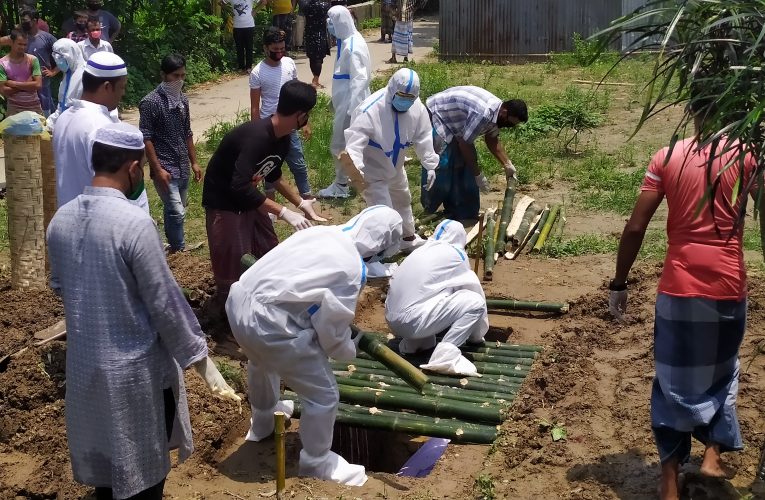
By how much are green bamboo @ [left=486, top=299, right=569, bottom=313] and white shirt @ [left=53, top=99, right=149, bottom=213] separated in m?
3.21

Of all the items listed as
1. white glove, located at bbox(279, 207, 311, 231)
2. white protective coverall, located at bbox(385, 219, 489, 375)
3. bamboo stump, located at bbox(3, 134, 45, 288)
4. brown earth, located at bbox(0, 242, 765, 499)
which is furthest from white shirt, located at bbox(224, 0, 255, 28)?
white glove, located at bbox(279, 207, 311, 231)

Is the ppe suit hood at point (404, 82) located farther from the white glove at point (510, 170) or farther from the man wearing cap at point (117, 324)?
the man wearing cap at point (117, 324)

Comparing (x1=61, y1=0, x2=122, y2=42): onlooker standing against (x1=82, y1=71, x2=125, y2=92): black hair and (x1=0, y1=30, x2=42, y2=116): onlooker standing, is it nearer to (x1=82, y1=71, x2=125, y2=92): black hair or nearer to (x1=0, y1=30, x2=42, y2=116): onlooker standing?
(x1=0, y1=30, x2=42, y2=116): onlooker standing

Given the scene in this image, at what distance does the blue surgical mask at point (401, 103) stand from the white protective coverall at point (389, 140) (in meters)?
0.04

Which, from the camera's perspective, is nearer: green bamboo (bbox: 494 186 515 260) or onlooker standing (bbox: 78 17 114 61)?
Answer: green bamboo (bbox: 494 186 515 260)

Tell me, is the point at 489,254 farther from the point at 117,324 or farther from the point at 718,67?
the point at 117,324

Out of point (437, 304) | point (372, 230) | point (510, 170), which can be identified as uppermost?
point (372, 230)

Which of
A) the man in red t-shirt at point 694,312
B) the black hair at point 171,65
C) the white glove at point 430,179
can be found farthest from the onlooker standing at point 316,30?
the man in red t-shirt at point 694,312

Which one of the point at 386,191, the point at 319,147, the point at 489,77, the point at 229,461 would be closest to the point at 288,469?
the point at 229,461

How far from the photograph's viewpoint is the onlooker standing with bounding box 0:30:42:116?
34.7 ft

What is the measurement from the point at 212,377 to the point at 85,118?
213 centimetres

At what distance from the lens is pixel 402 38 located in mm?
19469

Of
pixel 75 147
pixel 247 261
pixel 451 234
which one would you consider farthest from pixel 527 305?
pixel 75 147

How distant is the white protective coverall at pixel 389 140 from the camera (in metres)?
8.41
